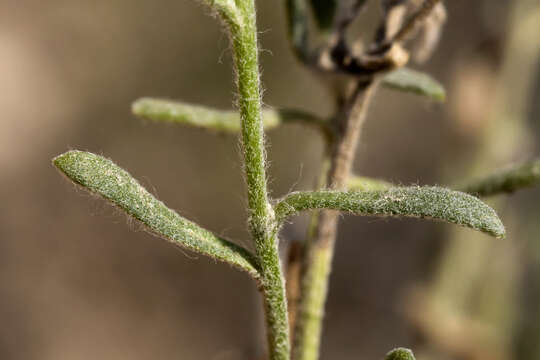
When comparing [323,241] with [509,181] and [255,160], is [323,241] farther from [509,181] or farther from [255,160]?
[255,160]

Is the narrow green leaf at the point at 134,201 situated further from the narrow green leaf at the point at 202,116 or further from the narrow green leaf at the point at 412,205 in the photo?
the narrow green leaf at the point at 202,116

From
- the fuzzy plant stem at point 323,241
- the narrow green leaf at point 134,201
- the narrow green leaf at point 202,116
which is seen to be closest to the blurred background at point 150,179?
the narrow green leaf at point 202,116

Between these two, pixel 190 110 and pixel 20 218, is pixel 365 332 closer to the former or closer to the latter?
pixel 20 218

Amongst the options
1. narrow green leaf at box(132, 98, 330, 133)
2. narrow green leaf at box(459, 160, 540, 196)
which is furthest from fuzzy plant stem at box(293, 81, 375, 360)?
narrow green leaf at box(459, 160, 540, 196)

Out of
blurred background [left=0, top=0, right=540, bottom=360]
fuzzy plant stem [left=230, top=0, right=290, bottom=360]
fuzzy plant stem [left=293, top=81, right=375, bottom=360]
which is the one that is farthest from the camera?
blurred background [left=0, top=0, right=540, bottom=360]

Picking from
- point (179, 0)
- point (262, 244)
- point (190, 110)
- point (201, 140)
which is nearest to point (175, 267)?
point (201, 140)

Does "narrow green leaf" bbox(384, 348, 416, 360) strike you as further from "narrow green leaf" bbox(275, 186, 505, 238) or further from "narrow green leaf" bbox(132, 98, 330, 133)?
"narrow green leaf" bbox(132, 98, 330, 133)

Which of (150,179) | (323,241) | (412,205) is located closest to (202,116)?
(323,241)
